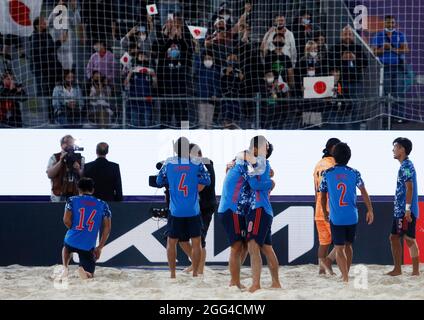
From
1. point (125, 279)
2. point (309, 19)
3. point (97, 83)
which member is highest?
point (309, 19)

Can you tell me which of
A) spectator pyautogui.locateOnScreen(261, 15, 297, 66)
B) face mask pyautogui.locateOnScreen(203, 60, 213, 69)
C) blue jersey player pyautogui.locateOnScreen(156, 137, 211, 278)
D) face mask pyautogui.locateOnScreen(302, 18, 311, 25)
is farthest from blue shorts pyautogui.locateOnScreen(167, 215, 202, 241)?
face mask pyautogui.locateOnScreen(302, 18, 311, 25)

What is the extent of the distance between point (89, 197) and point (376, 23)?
235 inches

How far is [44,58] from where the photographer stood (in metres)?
14.2

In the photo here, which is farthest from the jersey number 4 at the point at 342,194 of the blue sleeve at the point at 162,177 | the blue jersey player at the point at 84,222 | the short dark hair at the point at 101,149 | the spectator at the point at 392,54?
the spectator at the point at 392,54

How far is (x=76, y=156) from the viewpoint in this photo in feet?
40.6

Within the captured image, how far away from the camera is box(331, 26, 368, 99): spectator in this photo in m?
13.8

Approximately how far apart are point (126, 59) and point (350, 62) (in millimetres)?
3182

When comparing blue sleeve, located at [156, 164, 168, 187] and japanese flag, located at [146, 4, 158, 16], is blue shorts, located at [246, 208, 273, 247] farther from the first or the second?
japanese flag, located at [146, 4, 158, 16]

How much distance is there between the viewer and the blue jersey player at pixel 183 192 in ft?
35.1

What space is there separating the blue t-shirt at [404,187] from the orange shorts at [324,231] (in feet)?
2.58

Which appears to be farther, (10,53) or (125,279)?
(10,53)

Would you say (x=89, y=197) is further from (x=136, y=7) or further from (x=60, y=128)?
(x=136, y=7)

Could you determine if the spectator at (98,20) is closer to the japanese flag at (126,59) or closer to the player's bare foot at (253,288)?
the japanese flag at (126,59)
